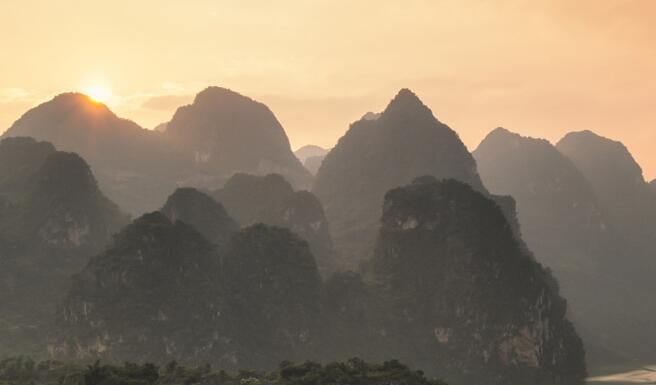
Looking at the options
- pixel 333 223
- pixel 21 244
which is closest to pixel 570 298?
pixel 333 223

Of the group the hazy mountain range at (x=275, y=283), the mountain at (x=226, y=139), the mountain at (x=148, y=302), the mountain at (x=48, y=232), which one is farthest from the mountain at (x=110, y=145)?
the mountain at (x=148, y=302)

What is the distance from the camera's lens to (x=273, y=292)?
294 ft

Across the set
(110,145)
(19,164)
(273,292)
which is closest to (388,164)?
(273,292)

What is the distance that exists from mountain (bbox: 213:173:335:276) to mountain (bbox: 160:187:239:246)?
1728cm

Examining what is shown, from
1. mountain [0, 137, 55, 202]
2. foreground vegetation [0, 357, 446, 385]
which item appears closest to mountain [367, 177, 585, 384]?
foreground vegetation [0, 357, 446, 385]

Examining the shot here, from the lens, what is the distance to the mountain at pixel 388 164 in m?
146

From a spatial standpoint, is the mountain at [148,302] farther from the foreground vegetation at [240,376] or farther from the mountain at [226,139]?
the mountain at [226,139]

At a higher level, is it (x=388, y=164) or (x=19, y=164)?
(x=388, y=164)

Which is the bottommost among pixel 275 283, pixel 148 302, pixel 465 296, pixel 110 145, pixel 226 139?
pixel 148 302

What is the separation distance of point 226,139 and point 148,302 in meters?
111

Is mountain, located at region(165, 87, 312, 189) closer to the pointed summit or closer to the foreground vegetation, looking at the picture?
the pointed summit

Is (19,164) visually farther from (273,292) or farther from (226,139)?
(226,139)

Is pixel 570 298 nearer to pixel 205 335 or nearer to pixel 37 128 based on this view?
pixel 205 335

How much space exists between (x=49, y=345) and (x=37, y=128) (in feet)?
375
